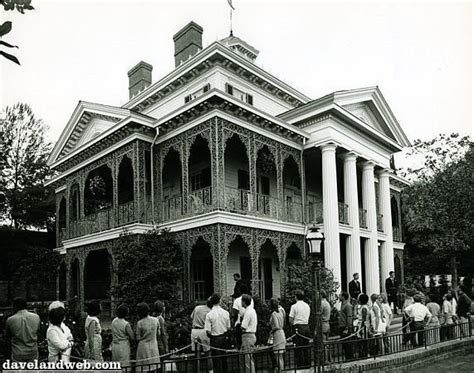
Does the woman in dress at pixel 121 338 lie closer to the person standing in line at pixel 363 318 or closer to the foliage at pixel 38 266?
the person standing in line at pixel 363 318

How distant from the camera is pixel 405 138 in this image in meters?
28.6

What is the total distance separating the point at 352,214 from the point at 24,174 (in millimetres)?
26773

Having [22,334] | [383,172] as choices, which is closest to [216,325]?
[22,334]

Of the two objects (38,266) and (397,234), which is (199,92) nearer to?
(38,266)

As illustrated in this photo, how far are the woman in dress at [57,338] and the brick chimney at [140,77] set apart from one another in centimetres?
2544

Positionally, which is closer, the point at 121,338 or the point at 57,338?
the point at 57,338

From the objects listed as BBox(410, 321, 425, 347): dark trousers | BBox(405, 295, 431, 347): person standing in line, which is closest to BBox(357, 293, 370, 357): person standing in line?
BBox(410, 321, 425, 347): dark trousers

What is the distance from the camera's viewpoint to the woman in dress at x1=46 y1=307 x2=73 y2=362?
24.8 feet

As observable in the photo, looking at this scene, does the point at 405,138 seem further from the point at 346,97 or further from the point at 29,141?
the point at 29,141

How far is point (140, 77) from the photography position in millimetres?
31922

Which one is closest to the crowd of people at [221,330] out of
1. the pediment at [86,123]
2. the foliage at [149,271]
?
the foliage at [149,271]

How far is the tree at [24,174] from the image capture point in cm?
3744

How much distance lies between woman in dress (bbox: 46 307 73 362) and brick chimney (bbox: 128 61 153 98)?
25.4 metres

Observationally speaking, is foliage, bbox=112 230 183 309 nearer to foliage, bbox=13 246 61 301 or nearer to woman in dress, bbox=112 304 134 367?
woman in dress, bbox=112 304 134 367
